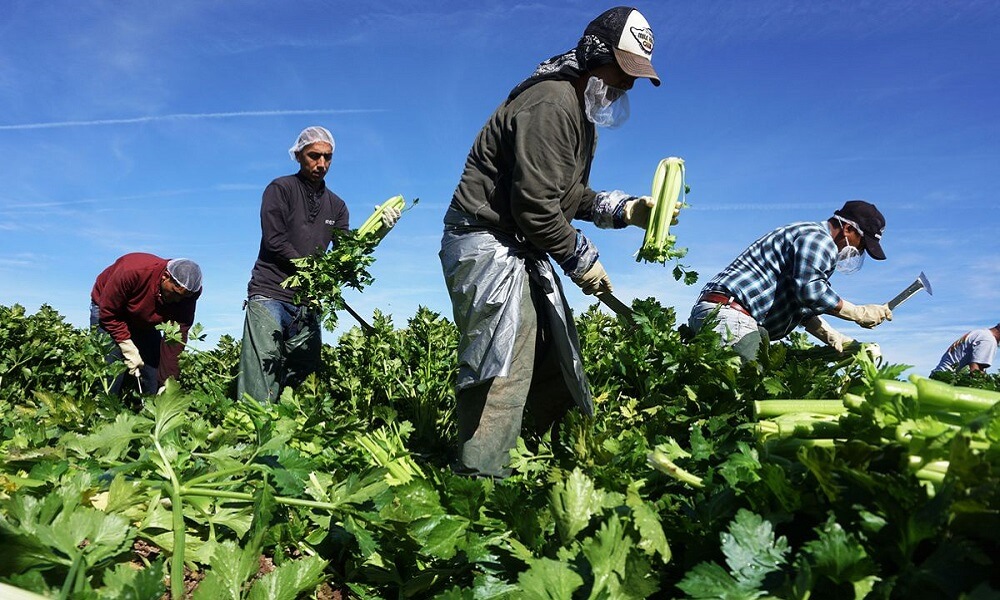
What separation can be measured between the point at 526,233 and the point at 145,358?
5.39m

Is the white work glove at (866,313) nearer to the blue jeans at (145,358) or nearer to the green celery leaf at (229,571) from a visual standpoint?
the green celery leaf at (229,571)

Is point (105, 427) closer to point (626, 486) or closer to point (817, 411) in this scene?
point (626, 486)

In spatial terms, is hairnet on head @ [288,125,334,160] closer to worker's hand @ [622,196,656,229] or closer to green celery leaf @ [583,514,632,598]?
worker's hand @ [622,196,656,229]

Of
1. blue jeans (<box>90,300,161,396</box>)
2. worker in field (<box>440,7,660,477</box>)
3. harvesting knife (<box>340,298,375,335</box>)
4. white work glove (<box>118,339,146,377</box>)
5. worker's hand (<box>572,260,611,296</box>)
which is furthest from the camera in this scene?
blue jeans (<box>90,300,161,396</box>)

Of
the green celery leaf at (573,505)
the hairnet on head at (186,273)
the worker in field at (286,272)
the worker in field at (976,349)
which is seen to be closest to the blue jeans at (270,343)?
the worker in field at (286,272)

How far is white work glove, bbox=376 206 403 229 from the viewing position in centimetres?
662

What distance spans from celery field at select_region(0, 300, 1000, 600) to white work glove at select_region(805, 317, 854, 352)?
7.42 ft

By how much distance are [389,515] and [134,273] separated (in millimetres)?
5281

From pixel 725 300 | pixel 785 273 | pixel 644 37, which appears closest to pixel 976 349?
pixel 785 273

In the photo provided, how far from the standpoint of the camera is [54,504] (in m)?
2.04

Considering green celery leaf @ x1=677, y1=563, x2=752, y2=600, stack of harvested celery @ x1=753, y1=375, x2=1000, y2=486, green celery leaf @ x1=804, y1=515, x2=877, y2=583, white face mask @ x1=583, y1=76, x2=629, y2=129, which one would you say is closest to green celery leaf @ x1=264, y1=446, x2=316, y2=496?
green celery leaf @ x1=677, y1=563, x2=752, y2=600

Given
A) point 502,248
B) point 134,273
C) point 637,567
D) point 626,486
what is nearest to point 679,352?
point 502,248

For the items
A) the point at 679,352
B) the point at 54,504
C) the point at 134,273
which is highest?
the point at 134,273

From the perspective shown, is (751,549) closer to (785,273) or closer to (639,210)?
(639,210)
